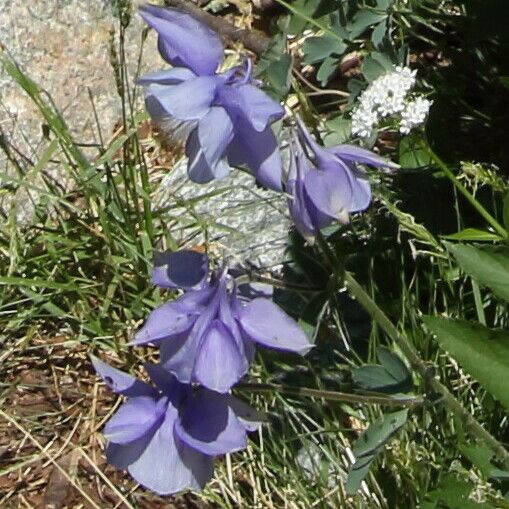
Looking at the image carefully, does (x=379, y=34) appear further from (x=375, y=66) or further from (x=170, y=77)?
(x=170, y=77)

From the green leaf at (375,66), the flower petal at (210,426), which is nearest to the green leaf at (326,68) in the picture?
the green leaf at (375,66)

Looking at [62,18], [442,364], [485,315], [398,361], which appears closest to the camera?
[398,361]

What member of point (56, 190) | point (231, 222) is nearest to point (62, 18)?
point (56, 190)

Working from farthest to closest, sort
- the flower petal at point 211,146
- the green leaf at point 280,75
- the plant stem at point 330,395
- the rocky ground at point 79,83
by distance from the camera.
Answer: the rocky ground at point 79,83 < the green leaf at point 280,75 < the plant stem at point 330,395 < the flower petal at point 211,146

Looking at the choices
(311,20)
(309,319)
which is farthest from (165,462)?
(311,20)

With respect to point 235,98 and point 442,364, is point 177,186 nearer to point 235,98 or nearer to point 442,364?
point 442,364

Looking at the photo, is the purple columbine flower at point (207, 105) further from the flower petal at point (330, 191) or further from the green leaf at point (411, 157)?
the green leaf at point (411, 157)

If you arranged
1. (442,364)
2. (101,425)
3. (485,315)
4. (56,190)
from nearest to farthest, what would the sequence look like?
1. (442,364)
2. (485,315)
3. (101,425)
4. (56,190)
